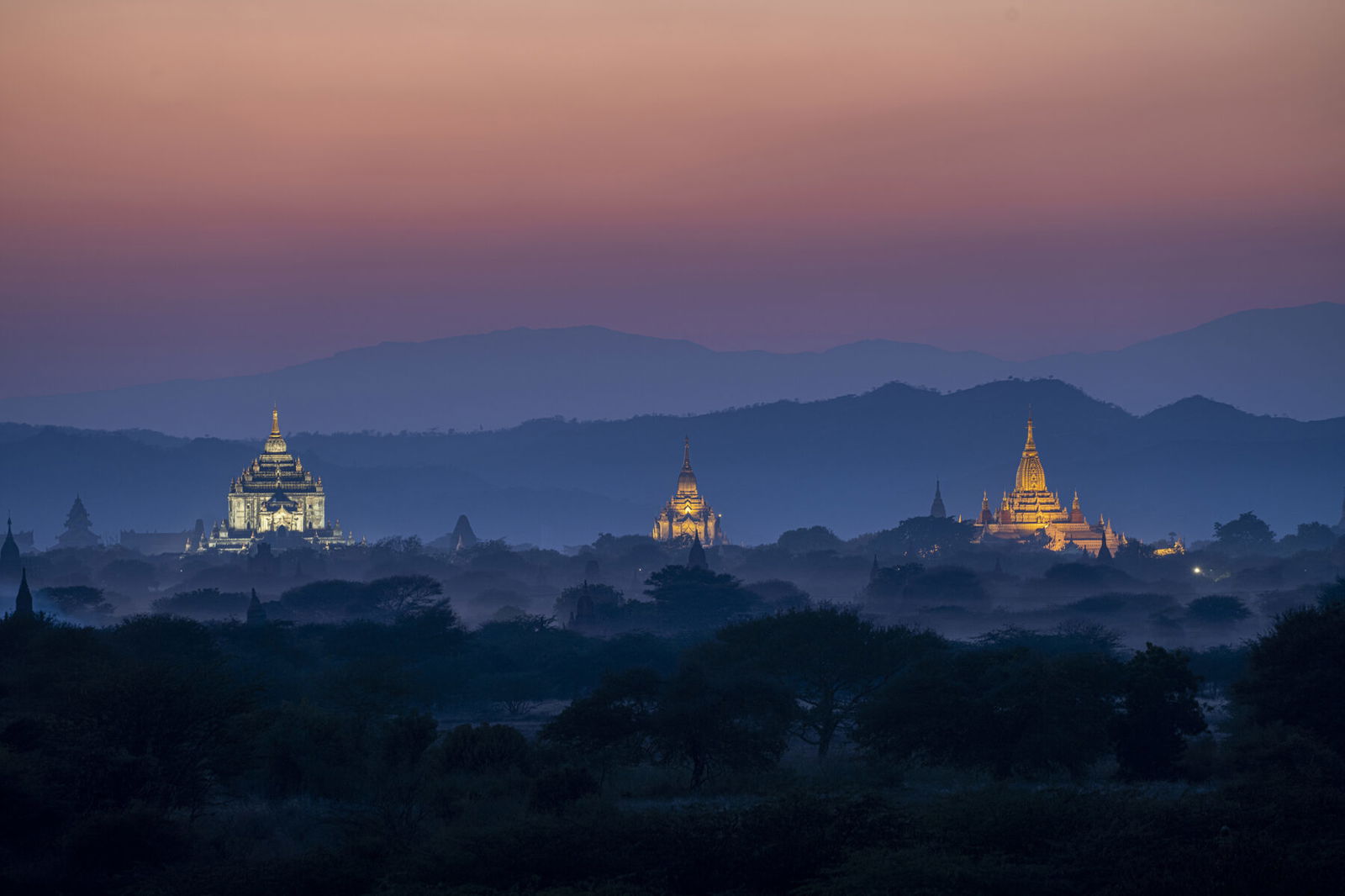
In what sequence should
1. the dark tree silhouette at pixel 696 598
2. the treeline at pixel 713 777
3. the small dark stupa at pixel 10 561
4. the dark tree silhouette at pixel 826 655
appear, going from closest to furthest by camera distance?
1. the treeline at pixel 713 777
2. the dark tree silhouette at pixel 826 655
3. the dark tree silhouette at pixel 696 598
4. the small dark stupa at pixel 10 561

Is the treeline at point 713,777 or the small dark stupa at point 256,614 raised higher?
the small dark stupa at point 256,614

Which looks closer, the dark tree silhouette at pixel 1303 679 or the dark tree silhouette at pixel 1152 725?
the dark tree silhouette at pixel 1152 725

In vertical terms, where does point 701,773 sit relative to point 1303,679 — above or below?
below

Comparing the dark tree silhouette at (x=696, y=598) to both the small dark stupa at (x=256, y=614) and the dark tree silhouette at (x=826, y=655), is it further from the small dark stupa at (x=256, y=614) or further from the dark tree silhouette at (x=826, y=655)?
the dark tree silhouette at (x=826, y=655)

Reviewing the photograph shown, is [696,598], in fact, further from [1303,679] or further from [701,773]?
[1303,679]

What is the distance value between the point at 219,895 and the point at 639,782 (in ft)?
56.6

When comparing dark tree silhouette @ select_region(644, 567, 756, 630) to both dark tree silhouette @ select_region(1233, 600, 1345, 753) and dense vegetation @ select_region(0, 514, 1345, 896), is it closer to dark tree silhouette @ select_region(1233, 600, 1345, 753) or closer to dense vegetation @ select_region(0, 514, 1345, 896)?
dense vegetation @ select_region(0, 514, 1345, 896)

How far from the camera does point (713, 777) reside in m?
51.2

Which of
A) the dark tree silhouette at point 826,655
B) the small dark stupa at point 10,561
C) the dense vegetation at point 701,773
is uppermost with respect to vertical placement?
the small dark stupa at point 10,561

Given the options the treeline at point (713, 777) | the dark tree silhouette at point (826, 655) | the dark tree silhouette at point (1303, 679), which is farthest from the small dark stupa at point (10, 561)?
the dark tree silhouette at point (1303, 679)

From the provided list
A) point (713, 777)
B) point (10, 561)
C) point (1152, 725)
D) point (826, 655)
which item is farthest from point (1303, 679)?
point (10, 561)

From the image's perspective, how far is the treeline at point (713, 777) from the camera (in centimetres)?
3709

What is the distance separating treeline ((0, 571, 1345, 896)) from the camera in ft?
122

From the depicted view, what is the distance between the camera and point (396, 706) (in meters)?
68.0
